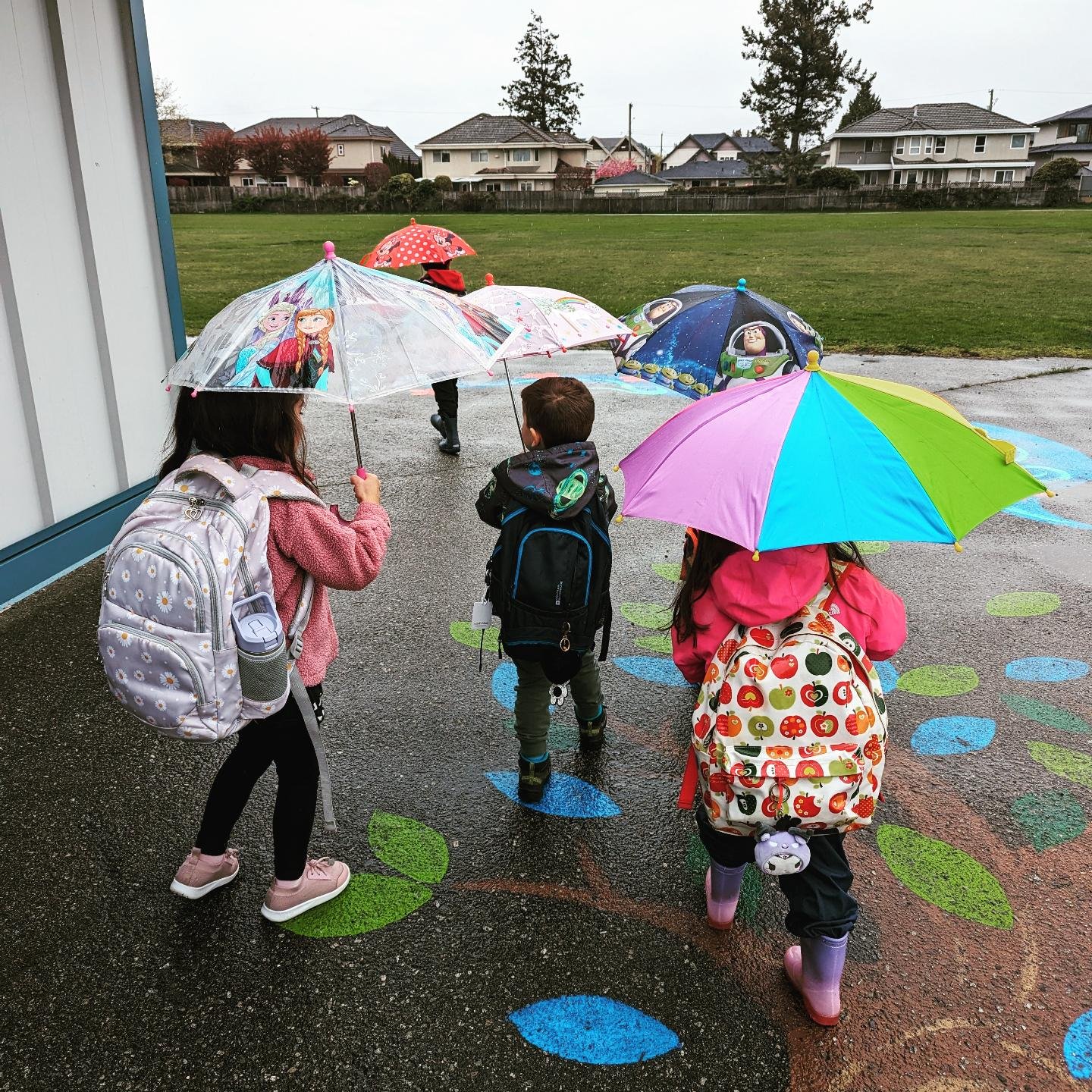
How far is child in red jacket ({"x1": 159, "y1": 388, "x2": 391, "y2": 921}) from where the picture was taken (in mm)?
2191

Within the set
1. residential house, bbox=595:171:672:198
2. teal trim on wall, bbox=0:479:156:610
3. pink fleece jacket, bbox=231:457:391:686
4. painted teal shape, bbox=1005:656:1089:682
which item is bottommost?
painted teal shape, bbox=1005:656:1089:682

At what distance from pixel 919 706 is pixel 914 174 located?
8683 cm

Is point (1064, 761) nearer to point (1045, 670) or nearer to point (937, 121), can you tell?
point (1045, 670)

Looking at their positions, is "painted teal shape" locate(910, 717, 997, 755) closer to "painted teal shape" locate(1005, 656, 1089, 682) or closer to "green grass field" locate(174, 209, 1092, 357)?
"painted teal shape" locate(1005, 656, 1089, 682)

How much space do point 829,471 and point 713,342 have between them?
4.66 ft

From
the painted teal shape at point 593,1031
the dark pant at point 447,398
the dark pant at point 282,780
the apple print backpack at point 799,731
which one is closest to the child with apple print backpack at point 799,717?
the apple print backpack at point 799,731

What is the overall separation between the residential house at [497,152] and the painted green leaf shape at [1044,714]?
7974 cm

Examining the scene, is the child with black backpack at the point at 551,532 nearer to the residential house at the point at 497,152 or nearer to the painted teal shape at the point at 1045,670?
the painted teal shape at the point at 1045,670

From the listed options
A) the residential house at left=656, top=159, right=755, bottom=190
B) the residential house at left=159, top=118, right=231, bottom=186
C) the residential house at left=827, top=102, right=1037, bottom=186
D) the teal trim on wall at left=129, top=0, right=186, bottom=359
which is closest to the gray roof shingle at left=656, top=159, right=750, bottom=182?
the residential house at left=656, top=159, right=755, bottom=190

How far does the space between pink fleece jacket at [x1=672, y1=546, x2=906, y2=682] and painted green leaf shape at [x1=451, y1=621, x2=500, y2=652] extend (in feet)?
6.21

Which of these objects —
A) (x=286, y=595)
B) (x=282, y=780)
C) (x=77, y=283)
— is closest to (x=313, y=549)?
(x=286, y=595)

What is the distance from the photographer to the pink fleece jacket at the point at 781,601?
6.98 feet

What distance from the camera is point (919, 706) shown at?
366 centimetres

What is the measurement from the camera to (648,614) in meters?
4.46
